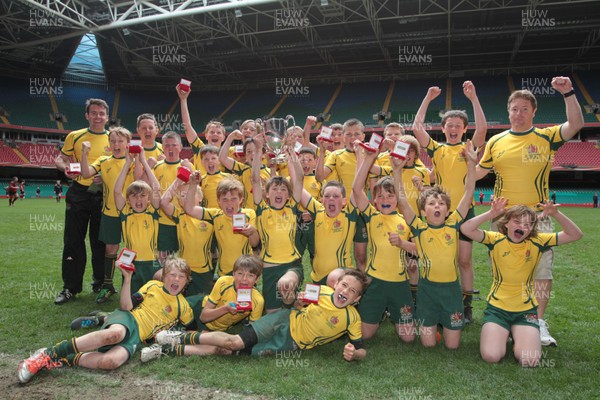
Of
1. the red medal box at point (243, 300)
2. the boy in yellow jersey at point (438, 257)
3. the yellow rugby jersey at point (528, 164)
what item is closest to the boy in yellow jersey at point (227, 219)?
the red medal box at point (243, 300)

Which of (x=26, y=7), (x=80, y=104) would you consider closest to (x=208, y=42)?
(x=26, y=7)

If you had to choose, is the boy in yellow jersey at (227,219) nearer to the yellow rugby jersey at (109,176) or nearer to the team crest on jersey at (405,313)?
the yellow rugby jersey at (109,176)

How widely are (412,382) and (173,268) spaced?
2.57 metres

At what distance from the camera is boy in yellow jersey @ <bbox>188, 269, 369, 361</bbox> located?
417 cm

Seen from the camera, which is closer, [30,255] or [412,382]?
[412,382]

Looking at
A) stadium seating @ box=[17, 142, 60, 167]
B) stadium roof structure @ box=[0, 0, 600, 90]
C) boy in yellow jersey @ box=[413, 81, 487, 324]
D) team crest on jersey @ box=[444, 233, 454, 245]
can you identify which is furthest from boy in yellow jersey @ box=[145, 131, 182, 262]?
stadium seating @ box=[17, 142, 60, 167]

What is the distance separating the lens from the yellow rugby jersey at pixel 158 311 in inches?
169

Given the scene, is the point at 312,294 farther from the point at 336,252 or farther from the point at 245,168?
the point at 245,168

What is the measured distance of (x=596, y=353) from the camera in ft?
14.2

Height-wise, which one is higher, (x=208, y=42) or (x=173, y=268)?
(x=208, y=42)

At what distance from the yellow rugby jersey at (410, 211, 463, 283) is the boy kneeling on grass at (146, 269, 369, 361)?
77cm

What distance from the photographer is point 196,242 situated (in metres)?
5.37

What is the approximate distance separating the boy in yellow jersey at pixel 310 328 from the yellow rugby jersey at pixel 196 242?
50.3 inches

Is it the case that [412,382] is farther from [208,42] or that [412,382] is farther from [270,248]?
[208,42]
